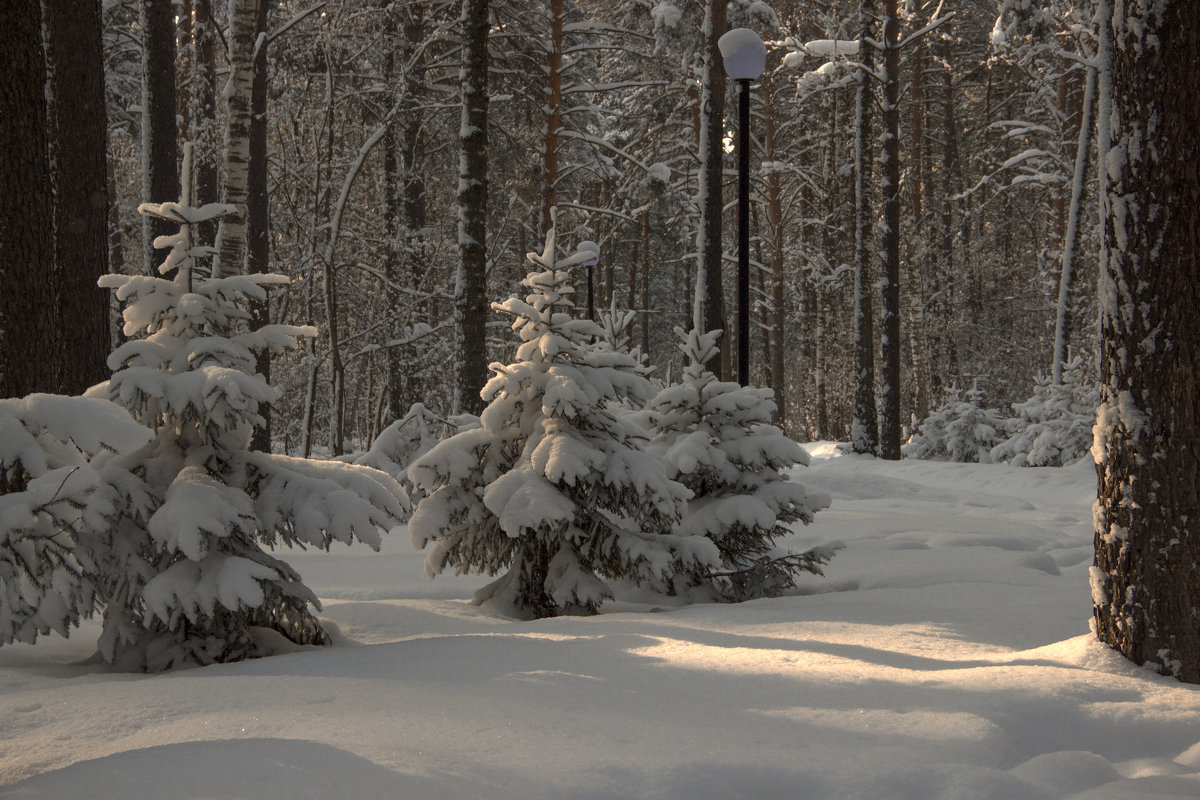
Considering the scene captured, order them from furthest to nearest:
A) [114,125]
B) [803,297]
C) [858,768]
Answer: [803,297] < [114,125] < [858,768]

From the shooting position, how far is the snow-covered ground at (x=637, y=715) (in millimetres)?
2447

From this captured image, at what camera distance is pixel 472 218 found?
981 centimetres

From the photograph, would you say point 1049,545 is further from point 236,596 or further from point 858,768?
point 236,596

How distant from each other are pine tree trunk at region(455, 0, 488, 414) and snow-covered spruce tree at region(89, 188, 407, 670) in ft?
16.7

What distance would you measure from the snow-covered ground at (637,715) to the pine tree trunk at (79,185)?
2880mm

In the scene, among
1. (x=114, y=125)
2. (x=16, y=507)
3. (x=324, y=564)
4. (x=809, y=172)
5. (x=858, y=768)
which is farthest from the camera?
(x=809, y=172)

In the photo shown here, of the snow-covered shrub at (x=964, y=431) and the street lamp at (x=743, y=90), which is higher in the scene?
the street lamp at (x=743, y=90)

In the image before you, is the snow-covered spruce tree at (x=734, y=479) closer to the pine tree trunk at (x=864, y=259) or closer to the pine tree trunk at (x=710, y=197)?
the pine tree trunk at (x=710, y=197)

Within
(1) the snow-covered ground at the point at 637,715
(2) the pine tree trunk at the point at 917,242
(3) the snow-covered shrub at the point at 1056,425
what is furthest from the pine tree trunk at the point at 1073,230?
(1) the snow-covered ground at the point at 637,715

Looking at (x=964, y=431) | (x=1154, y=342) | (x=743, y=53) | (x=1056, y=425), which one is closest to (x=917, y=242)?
(x=964, y=431)

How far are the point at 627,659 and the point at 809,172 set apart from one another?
21918 millimetres

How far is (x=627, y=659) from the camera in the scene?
3785 millimetres

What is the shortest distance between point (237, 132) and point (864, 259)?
10802mm

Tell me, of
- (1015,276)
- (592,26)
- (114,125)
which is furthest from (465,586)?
(1015,276)
